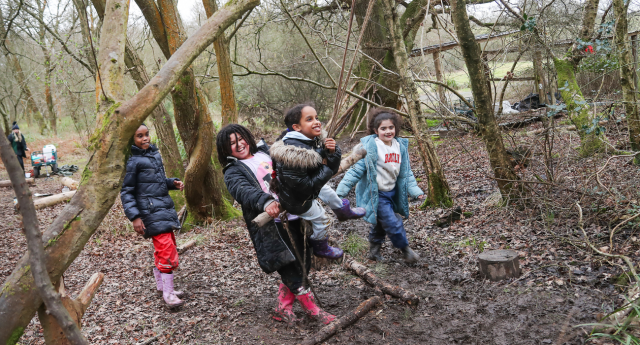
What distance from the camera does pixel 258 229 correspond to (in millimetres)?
3311

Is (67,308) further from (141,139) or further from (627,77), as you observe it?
(627,77)

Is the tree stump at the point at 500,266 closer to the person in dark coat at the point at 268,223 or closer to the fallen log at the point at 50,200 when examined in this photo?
the person in dark coat at the point at 268,223

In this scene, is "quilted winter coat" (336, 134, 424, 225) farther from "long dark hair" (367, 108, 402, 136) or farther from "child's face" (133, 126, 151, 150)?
"child's face" (133, 126, 151, 150)

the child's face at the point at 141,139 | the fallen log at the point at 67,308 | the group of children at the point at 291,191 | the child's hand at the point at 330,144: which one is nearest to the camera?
the fallen log at the point at 67,308

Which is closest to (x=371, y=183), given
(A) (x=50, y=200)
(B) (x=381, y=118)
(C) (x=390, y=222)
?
(C) (x=390, y=222)

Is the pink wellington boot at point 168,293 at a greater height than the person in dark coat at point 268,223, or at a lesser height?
lesser

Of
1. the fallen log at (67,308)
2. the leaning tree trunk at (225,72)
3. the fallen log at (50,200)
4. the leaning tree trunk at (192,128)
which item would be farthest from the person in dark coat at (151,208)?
the fallen log at (50,200)

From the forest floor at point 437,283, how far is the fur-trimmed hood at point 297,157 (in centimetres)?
130

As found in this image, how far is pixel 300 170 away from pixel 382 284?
4.90 ft

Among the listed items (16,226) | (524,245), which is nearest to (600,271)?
(524,245)

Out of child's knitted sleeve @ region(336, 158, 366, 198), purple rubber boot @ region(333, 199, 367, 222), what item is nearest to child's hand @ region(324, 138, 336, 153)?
purple rubber boot @ region(333, 199, 367, 222)

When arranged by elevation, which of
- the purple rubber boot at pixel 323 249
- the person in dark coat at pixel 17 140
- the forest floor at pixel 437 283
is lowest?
the forest floor at pixel 437 283

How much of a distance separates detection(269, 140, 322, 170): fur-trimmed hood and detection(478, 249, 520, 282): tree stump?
1.88 meters

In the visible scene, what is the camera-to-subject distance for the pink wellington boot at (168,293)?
3955mm
